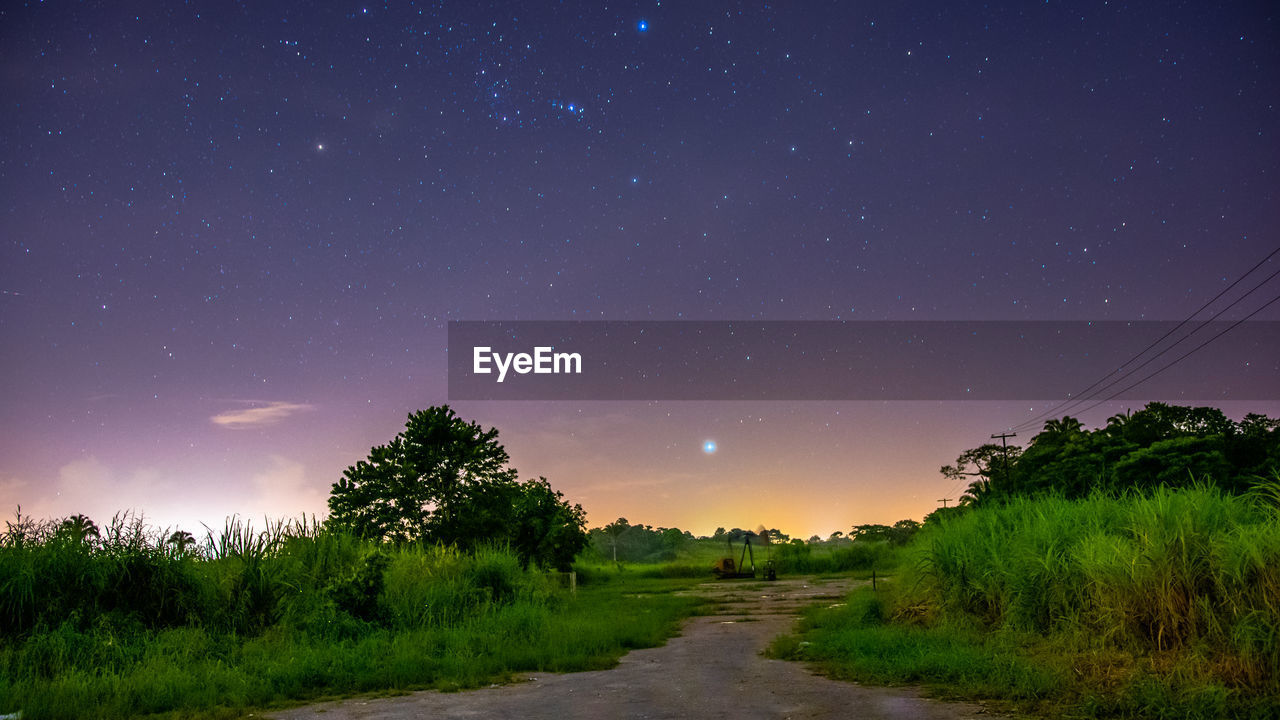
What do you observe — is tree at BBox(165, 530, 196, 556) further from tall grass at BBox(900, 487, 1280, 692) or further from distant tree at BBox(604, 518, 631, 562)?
distant tree at BBox(604, 518, 631, 562)

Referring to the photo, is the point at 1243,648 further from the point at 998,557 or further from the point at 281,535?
the point at 281,535

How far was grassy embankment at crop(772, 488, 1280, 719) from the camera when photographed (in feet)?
26.6

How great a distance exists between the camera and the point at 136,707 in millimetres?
9586

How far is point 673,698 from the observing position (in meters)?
9.48

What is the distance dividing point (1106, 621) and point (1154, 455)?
1384 inches

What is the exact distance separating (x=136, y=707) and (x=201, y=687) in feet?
2.90

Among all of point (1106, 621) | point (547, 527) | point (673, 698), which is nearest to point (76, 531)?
point (673, 698)

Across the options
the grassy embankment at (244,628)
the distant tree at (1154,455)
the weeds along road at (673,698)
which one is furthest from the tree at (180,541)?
the distant tree at (1154,455)

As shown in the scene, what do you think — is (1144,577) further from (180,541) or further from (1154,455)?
(1154,455)

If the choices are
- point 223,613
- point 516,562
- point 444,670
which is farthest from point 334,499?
point 444,670

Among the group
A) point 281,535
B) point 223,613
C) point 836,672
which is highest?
point 281,535

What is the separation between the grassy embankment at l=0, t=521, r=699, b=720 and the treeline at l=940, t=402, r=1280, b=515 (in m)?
23.8

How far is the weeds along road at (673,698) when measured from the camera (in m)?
8.49

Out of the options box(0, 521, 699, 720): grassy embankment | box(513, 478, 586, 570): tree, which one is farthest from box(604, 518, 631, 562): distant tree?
box(0, 521, 699, 720): grassy embankment
